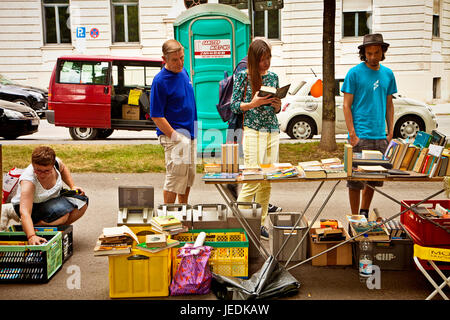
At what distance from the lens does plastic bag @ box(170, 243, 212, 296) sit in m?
3.93

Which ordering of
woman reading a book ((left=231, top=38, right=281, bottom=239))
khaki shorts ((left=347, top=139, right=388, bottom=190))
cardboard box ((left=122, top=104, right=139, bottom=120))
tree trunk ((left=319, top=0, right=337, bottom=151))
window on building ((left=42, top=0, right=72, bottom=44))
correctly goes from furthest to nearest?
cardboard box ((left=122, top=104, right=139, bottom=120)), tree trunk ((left=319, top=0, right=337, bottom=151)), window on building ((left=42, top=0, right=72, bottom=44)), khaki shorts ((left=347, top=139, right=388, bottom=190)), woman reading a book ((left=231, top=38, right=281, bottom=239))

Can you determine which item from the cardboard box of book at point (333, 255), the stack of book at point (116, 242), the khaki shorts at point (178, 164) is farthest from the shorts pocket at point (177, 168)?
the cardboard box of book at point (333, 255)

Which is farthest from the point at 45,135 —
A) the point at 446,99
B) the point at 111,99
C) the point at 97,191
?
the point at 446,99

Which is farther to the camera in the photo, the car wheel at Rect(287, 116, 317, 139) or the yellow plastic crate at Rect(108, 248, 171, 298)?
the car wheel at Rect(287, 116, 317, 139)

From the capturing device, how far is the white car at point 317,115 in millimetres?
11609

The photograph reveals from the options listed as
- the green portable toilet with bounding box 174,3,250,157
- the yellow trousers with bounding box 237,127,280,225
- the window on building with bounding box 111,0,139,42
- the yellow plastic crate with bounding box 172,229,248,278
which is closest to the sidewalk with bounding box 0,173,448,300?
the yellow plastic crate with bounding box 172,229,248,278

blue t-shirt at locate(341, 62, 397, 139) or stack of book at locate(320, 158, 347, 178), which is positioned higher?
blue t-shirt at locate(341, 62, 397, 139)

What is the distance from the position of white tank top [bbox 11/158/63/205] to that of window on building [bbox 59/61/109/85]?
22.2 ft

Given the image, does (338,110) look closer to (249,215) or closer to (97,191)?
(97,191)

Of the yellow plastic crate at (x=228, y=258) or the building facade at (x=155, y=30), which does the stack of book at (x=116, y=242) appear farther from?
the building facade at (x=155, y=30)

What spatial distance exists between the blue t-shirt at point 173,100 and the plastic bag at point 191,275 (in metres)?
1.43

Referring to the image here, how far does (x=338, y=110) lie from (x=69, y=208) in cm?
795

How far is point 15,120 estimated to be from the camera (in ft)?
35.0

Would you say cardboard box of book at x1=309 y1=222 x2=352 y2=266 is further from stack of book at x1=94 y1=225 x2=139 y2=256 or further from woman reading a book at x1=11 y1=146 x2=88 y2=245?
woman reading a book at x1=11 y1=146 x2=88 y2=245
